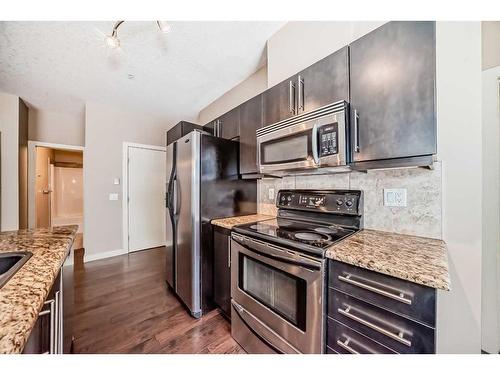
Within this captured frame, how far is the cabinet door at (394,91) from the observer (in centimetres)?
93

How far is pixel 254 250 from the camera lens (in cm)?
127

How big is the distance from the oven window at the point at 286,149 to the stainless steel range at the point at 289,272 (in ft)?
1.29

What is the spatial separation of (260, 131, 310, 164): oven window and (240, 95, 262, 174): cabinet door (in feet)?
0.79

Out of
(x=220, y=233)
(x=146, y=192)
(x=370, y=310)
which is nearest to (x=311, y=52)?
(x=220, y=233)

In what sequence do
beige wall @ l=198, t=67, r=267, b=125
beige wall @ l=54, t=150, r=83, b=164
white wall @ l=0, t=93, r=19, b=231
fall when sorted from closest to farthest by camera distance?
beige wall @ l=198, t=67, r=267, b=125 → white wall @ l=0, t=93, r=19, b=231 → beige wall @ l=54, t=150, r=83, b=164

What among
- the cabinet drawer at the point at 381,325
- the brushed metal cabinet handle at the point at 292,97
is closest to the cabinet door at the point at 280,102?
the brushed metal cabinet handle at the point at 292,97

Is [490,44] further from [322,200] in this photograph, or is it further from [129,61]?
[129,61]

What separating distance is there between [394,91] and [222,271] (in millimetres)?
1692

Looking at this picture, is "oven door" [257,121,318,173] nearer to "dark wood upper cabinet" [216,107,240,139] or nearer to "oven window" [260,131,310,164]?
"oven window" [260,131,310,164]

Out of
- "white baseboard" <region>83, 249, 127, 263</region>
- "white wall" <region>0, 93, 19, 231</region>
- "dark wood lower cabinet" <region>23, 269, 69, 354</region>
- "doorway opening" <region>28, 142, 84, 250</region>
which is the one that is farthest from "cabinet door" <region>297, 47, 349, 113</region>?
"doorway opening" <region>28, 142, 84, 250</region>

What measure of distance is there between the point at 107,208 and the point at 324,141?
362 cm

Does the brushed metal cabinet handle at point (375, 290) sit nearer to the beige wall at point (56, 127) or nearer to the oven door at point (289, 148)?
the oven door at point (289, 148)

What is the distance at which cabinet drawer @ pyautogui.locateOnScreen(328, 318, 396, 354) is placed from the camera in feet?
2.61
